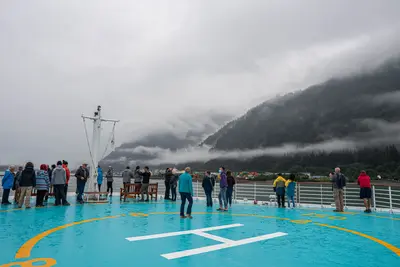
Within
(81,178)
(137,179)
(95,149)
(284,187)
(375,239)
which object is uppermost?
(95,149)

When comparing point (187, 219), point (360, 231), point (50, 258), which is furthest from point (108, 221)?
point (360, 231)

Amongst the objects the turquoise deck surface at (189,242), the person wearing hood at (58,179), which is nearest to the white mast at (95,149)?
the person wearing hood at (58,179)

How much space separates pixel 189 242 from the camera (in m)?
6.47

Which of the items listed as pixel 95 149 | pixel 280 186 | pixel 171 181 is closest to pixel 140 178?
pixel 171 181

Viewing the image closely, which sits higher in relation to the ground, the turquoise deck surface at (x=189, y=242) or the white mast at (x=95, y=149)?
the white mast at (x=95, y=149)

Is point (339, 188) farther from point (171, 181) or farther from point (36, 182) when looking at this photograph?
point (36, 182)

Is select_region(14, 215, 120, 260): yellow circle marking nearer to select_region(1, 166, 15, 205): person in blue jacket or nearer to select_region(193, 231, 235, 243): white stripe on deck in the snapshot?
select_region(193, 231, 235, 243): white stripe on deck

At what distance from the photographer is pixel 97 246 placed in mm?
5988


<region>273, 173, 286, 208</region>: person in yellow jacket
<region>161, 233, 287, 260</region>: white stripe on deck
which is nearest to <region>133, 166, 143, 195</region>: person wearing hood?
<region>273, 173, 286, 208</region>: person in yellow jacket

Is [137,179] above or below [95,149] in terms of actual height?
below

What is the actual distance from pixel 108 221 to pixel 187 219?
2.50 meters

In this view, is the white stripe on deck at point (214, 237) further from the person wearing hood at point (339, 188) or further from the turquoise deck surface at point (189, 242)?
the person wearing hood at point (339, 188)

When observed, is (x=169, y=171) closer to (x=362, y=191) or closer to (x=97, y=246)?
(x=362, y=191)

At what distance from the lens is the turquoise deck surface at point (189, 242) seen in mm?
5133
